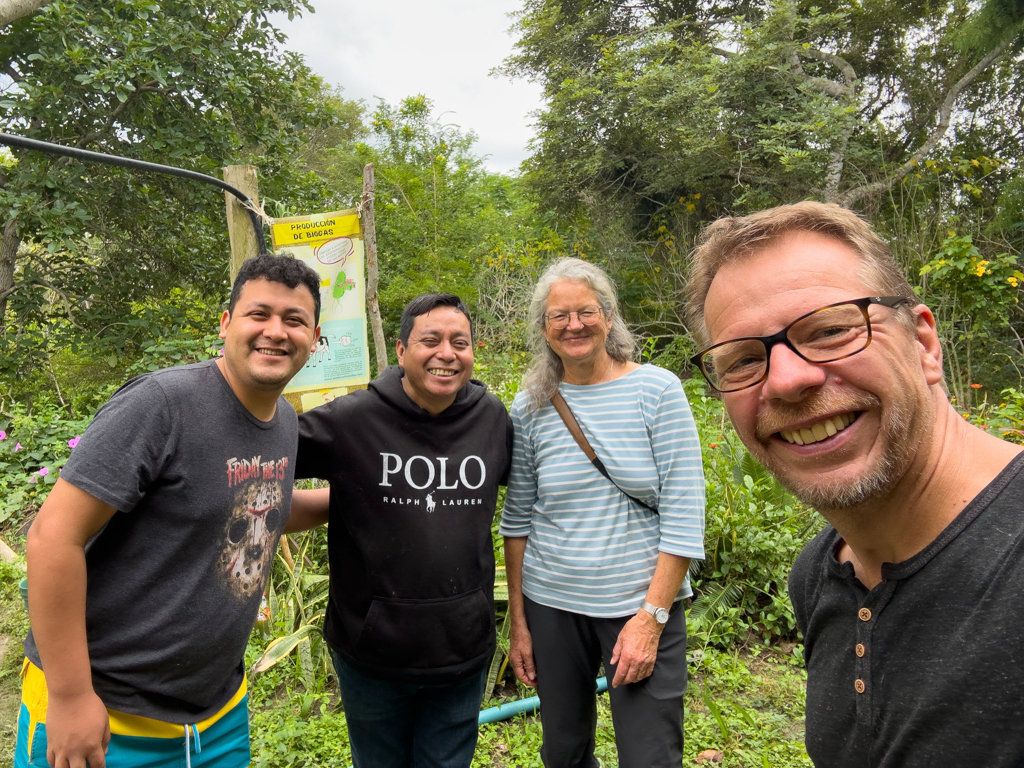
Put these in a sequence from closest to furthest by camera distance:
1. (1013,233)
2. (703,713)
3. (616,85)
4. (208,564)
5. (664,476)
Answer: (208,564) → (664,476) → (703,713) → (1013,233) → (616,85)

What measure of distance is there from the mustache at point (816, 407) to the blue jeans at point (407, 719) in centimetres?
145

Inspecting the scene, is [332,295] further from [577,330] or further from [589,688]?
[589,688]

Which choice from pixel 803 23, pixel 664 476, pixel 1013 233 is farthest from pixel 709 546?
pixel 803 23

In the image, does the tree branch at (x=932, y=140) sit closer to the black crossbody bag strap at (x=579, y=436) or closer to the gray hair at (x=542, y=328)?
the gray hair at (x=542, y=328)

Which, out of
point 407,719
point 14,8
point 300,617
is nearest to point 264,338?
point 407,719

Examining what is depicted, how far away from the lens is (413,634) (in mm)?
1810

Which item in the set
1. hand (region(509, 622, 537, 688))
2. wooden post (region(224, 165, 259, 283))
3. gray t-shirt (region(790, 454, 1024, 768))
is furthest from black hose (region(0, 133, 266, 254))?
gray t-shirt (region(790, 454, 1024, 768))

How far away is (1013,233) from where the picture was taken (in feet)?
25.4

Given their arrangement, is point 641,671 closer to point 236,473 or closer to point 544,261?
point 236,473

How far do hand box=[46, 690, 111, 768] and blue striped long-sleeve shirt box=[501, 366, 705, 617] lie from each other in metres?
1.24

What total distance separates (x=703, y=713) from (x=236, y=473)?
8.18 feet

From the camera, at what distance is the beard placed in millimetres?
901

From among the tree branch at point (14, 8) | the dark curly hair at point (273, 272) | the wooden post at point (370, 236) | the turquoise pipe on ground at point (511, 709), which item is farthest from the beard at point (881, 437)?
the tree branch at point (14, 8)

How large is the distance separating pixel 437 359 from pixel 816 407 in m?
1.22
